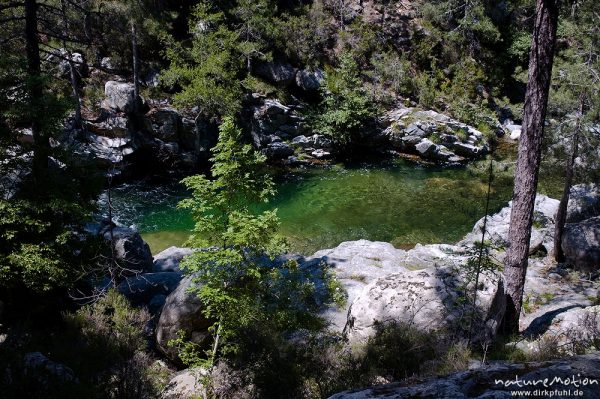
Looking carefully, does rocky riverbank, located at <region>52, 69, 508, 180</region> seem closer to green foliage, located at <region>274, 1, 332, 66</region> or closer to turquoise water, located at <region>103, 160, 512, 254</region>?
green foliage, located at <region>274, 1, 332, 66</region>

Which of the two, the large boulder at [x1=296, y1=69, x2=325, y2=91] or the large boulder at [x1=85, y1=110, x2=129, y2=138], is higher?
the large boulder at [x1=296, y1=69, x2=325, y2=91]

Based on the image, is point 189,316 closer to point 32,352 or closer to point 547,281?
point 32,352

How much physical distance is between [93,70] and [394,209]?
1842 centimetres

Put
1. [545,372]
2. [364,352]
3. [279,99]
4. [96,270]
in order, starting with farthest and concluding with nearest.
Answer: [279,99] < [96,270] < [364,352] < [545,372]

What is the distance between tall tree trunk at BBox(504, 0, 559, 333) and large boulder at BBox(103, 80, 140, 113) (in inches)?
776

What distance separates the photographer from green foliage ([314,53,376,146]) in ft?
87.2

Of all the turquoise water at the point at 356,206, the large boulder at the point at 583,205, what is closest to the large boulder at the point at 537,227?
the large boulder at the point at 583,205

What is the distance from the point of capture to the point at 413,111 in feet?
91.2

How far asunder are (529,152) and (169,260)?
11.0 meters

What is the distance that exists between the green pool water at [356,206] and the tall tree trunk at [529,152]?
307 inches

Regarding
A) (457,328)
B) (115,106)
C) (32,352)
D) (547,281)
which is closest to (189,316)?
(32,352)

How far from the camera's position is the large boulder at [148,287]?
1059 centimetres

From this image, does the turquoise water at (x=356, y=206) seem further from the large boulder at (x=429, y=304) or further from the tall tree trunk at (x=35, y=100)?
the tall tree trunk at (x=35, y=100)

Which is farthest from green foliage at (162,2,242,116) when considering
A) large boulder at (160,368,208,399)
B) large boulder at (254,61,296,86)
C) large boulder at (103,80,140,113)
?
large boulder at (160,368,208,399)
